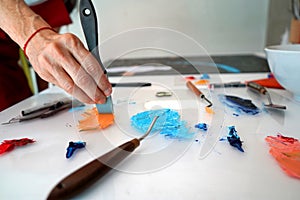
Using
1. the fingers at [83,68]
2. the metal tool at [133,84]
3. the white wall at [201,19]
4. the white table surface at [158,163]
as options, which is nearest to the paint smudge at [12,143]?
the white table surface at [158,163]

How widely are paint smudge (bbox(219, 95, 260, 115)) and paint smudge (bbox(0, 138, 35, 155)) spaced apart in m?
0.36

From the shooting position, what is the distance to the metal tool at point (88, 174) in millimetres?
207

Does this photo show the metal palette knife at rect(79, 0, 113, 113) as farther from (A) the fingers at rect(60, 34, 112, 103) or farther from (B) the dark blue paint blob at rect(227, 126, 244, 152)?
(B) the dark blue paint blob at rect(227, 126, 244, 152)

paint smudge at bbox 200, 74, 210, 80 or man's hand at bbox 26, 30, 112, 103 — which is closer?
man's hand at bbox 26, 30, 112, 103

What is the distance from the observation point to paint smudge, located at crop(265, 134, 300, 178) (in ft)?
0.87

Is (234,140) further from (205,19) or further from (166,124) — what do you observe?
(205,19)

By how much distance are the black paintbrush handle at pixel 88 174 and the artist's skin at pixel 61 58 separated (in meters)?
0.11

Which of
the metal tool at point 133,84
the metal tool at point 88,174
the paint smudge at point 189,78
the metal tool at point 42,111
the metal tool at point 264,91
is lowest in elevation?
the paint smudge at point 189,78

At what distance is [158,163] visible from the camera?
0.29m

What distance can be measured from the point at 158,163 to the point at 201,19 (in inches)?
59.3

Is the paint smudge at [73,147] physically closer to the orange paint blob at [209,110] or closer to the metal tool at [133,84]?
the orange paint blob at [209,110]

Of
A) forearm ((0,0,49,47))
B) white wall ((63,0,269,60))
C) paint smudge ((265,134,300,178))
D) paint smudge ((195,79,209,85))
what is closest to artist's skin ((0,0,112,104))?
forearm ((0,0,49,47))

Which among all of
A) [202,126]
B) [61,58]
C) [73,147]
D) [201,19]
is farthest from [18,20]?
[201,19]

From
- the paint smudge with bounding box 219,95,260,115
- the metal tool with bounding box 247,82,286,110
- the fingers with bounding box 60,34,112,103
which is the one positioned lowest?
the metal tool with bounding box 247,82,286,110
